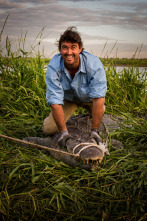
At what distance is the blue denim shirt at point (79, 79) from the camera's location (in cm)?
290

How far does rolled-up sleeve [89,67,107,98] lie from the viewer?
9.56ft

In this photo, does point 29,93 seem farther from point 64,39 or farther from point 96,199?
point 96,199

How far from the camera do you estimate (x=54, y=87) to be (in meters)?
2.94

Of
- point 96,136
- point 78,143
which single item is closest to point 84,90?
point 96,136

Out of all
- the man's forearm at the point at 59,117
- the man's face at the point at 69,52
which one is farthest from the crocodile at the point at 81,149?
the man's face at the point at 69,52

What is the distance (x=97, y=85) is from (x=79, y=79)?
231mm

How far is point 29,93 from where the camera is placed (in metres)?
3.92

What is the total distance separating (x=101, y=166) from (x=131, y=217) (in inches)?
27.8

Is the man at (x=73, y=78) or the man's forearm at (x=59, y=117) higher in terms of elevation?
the man at (x=73, y=78)

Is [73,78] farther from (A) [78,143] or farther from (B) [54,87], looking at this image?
(A) [78,143]

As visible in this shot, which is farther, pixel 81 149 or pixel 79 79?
pixel 79 79

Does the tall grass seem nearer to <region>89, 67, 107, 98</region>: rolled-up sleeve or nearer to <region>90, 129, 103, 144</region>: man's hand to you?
<region>90, 129, 103, 144</region>: man's hand

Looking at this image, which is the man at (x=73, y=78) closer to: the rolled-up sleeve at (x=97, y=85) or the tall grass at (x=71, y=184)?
the rolled-up sleeve at (x=97, y=85)

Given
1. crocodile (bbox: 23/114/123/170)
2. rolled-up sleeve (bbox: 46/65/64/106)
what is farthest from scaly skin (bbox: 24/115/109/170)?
rolled-up sleeve (bbox: 46/65/64/106)
